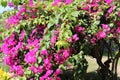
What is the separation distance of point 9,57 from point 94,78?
2.37 meters

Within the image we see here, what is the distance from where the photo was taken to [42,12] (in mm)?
4965

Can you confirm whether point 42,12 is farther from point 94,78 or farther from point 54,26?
point 94,78

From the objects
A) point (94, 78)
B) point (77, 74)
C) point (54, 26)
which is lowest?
point (94, 78)

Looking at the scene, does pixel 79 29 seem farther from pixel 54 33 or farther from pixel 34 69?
pixel 34 69

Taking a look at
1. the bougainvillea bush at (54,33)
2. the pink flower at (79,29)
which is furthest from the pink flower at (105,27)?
the pink flower at (79,29)

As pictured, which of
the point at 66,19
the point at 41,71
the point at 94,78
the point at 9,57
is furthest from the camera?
the point at 94,78

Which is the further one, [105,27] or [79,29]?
[105,27]

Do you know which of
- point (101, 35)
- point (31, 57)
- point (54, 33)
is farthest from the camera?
point (101, 35)

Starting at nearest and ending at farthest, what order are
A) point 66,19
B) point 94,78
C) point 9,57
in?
point 66,19 → point 9,57 → point 94,78

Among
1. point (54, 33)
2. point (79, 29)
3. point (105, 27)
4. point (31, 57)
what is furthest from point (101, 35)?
point (31, 57)

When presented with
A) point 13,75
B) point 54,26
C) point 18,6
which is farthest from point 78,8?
point 13,75

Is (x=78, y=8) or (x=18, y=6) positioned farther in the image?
(x=18, y=6)

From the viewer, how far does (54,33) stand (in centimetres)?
459

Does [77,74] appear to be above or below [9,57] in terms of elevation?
below
